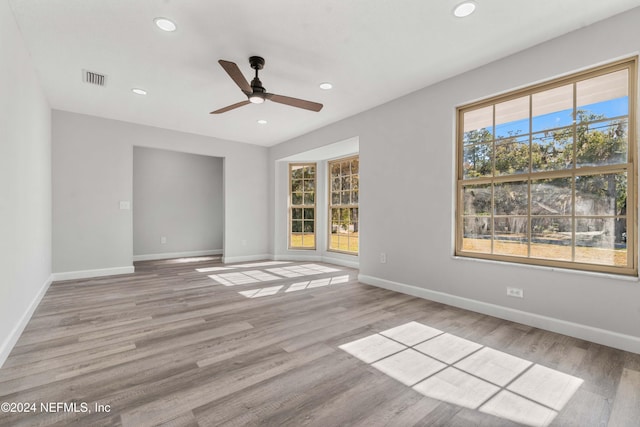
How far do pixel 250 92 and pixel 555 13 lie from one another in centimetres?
271

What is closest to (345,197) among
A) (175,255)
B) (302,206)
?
(302,206)

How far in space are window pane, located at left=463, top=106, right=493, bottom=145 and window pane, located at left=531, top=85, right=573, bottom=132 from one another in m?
0.42

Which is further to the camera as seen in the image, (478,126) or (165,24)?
(478,126)

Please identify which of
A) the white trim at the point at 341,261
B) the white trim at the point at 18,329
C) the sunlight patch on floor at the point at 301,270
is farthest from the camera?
the white trim at the point at 341,261

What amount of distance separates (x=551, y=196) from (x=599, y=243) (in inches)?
21.3

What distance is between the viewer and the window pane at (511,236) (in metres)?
3.01

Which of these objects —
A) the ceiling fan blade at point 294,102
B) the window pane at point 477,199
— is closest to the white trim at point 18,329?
the ceiling fan blade at point 294,102

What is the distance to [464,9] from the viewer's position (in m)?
2.36

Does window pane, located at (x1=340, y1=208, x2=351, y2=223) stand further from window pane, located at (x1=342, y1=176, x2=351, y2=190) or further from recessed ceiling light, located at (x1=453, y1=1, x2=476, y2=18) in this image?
recessed ceiling light, located at (x1=453, y1=1, x2=476, y2=18)

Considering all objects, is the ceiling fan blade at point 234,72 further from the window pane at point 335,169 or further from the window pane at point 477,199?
the window pane at point 335,169

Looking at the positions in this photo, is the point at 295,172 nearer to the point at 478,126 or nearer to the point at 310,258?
the point at 310,258

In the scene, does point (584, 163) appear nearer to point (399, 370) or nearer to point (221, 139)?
point (399, 370)

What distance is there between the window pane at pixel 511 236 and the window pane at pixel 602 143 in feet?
2.40

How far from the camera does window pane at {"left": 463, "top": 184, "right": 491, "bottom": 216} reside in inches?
130
